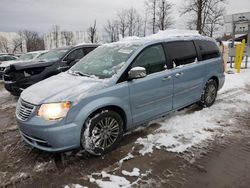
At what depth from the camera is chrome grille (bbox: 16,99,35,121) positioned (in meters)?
3.09

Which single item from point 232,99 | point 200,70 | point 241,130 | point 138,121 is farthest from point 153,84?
point 232,99

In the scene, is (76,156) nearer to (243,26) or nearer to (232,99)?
(232,99)

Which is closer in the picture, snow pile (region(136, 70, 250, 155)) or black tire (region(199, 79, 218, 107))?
snow pile (region(136, 70, 250, 155))

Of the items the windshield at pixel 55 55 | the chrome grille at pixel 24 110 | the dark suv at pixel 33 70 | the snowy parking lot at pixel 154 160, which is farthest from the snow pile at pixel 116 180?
the windshield at pixel 55 55

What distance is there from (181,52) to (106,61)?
1.69 meters

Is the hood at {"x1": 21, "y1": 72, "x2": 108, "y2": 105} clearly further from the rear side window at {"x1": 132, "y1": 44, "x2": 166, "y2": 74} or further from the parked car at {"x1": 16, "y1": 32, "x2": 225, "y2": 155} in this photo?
the rear side window at {"x1": 132, "y1": 44, "x2": 166, "y2": 74}

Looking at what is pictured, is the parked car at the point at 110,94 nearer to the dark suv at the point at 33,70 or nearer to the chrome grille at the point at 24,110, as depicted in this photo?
the chrome grille at the point at 24,110

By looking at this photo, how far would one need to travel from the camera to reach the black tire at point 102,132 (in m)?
3.15

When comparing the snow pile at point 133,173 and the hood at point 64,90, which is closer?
the snow pile at point 133,173

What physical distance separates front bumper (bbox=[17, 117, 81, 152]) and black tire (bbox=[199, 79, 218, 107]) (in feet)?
11.4

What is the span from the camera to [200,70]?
4.92 metres

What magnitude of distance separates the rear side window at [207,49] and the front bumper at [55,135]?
3542 millimetres

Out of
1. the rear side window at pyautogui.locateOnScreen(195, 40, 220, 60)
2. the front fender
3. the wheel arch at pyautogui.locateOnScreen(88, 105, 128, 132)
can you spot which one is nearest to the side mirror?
the front fender

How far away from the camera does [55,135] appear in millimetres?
2914
